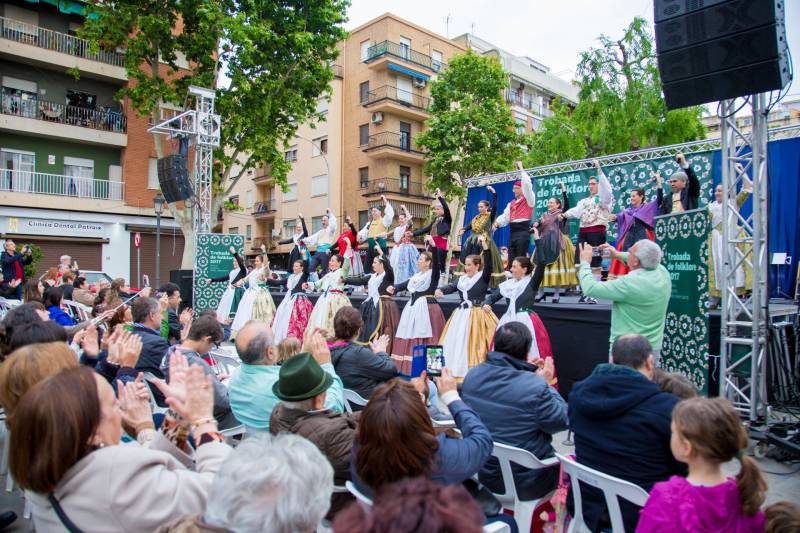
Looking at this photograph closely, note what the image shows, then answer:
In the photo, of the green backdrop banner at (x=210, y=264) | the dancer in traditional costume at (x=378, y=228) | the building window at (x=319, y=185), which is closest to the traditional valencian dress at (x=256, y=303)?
the green backdrop banner at (x=210, y=264)

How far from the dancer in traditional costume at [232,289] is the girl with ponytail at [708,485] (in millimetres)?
10953

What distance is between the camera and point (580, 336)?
659cm

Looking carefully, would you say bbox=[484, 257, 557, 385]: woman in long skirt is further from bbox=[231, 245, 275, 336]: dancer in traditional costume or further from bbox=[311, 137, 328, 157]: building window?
bbox=[311, 137, 328, 157]: building window

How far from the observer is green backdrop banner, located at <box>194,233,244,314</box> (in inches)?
476

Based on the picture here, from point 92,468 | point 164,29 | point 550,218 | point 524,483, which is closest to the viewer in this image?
point 92,468

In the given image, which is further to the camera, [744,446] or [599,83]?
[599,83]

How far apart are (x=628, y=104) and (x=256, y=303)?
47.3ft

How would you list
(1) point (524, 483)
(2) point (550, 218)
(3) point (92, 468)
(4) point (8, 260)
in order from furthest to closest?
1. (4) point (8, 260)
2. (2) point (550, 218)
3. (1) point (524, 483)
4. (3) point (92, 468)

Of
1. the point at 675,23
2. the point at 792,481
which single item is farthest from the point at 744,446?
the point at 675,23

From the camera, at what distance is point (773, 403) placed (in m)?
5.87

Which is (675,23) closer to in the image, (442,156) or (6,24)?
(442,156)

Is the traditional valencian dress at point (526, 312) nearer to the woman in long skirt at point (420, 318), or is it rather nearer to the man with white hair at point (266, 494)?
the woman in long skirt at point (420, 318)

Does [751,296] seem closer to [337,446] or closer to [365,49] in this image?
[337,446]

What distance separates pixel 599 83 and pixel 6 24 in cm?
2076
